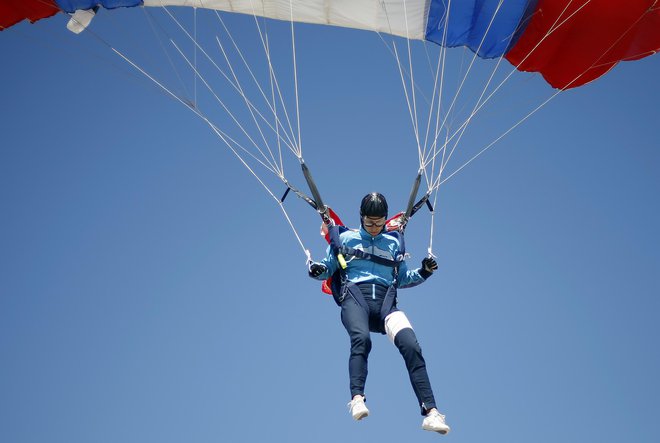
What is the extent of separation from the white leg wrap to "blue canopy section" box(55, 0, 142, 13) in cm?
499

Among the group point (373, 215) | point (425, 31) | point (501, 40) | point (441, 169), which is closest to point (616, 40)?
point (501, 40)

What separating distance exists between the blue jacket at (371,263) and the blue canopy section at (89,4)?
163 inches

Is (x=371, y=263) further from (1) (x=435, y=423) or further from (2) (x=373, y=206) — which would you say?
(1) (x=435, y=423)

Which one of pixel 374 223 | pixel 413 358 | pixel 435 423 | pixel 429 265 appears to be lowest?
pixel 435 423

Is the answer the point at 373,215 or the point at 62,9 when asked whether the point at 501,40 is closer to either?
the point at 373,215

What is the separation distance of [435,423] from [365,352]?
2.62ft

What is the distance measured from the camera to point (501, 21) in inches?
397

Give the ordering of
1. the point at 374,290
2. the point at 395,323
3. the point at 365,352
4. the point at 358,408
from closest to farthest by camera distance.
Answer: the point at 358,408
the point at 365,352
the point at 395,323
the point at 374,290

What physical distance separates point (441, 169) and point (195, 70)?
278 centimetres

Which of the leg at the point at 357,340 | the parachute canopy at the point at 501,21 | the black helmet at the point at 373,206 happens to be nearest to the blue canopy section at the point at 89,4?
the parachute canopy at the point at 501,21

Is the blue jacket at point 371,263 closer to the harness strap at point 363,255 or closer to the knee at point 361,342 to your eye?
the harness strap at point 363,255

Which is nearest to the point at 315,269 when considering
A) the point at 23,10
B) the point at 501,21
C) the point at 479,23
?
the point at 479,23

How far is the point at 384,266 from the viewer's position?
7.80m

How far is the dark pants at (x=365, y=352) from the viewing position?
7027 millimetres
